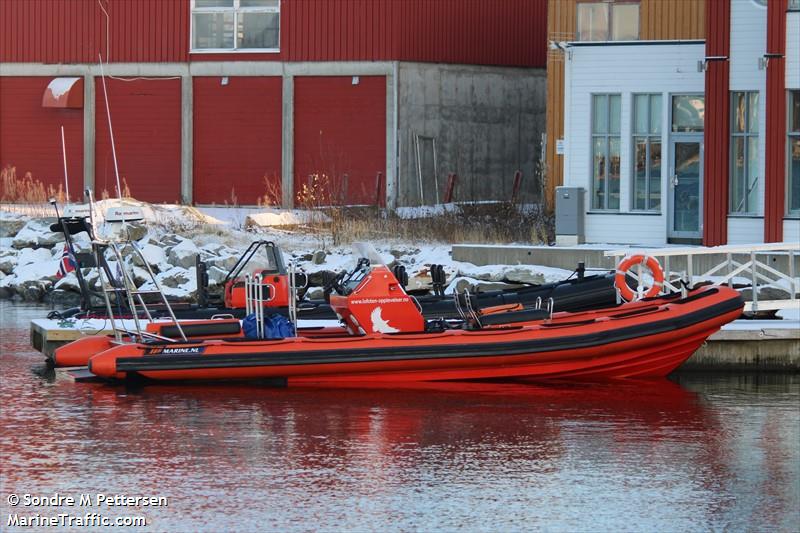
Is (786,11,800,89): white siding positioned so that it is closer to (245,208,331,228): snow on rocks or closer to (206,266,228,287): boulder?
(206,266,228,287): boulder

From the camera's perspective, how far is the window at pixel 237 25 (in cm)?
3753

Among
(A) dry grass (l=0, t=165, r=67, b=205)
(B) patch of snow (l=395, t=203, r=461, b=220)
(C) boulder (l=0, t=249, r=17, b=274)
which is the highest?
(A) dry grass (l=0, t=165, r=67, b=205)

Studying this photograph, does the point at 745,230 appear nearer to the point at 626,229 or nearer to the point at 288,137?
the point at 626,229

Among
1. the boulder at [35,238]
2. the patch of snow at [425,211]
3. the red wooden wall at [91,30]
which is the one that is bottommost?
the boulder at [35,238]

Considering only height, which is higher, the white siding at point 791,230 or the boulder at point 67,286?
the white siding at point 791,230

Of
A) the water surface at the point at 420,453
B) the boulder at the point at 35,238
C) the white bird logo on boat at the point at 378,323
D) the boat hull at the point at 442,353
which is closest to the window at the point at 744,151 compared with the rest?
the water surface at the point at 420,453

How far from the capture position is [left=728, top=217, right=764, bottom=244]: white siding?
26047mm

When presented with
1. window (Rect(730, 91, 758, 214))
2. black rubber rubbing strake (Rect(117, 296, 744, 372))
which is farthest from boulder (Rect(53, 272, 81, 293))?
black rubber rubbing strake (Rect(117, 296, 744, 372))

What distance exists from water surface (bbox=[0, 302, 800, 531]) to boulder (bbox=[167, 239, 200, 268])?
35.9ft

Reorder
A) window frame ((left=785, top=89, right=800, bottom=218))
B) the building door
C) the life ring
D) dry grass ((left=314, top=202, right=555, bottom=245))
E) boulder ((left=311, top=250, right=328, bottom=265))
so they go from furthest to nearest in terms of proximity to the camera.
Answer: dry grass ((left=314, top=202, right=555, bottom=245))
boulder ((left=311, top=250, right=328, bottom=265))
the building door
window frame ((left=785, top=89, right=800, bottom=218))
the life ring

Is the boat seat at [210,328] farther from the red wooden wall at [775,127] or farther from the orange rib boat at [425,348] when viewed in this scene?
the red wooden wall at [775,127]

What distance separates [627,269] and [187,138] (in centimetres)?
2027

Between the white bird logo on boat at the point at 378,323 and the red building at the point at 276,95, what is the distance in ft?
60.7

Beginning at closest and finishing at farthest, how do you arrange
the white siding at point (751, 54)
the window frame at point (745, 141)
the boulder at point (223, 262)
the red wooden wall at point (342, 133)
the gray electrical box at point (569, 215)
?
the white siding at point (751, 54) → the window frame at point (745, 141) → the gray electrical box at point (569, 215) → the boulder at point (223, 262) → the red wooden wall at point (342, 133)
